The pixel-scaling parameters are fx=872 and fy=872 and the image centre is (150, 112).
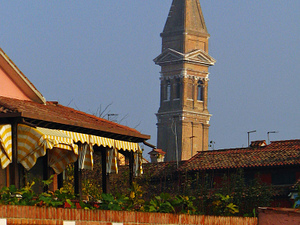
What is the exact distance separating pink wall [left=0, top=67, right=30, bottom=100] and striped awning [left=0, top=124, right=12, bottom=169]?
174 inches

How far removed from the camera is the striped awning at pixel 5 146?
1567 cm

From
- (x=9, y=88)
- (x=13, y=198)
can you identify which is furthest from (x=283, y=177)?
(x=13, y=198)

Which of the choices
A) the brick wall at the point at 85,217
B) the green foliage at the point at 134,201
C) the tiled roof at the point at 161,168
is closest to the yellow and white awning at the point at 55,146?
the green foliage at the point at 134,201

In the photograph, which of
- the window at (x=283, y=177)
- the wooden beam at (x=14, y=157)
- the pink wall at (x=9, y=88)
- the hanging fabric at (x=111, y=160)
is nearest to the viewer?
the wooden beam at (x=14, y=157)

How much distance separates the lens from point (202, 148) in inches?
3834

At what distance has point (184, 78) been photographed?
9944 cm

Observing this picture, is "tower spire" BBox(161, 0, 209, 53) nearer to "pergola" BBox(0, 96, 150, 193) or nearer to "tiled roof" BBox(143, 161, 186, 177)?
"tiled roof" BBox(143, 161, 186, 177)

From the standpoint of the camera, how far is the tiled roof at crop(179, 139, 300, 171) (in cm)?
4494

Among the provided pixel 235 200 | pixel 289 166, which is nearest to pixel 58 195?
pixel 235 200

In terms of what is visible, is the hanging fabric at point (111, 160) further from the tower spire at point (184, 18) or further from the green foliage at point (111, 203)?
the tower spire at point (184, 18)

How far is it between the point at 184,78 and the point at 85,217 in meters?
89.2

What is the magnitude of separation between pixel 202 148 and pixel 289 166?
5303cm

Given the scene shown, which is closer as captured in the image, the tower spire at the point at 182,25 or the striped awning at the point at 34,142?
the striped awning at the point at 34,142

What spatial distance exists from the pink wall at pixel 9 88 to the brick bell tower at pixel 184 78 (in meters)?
75.4
